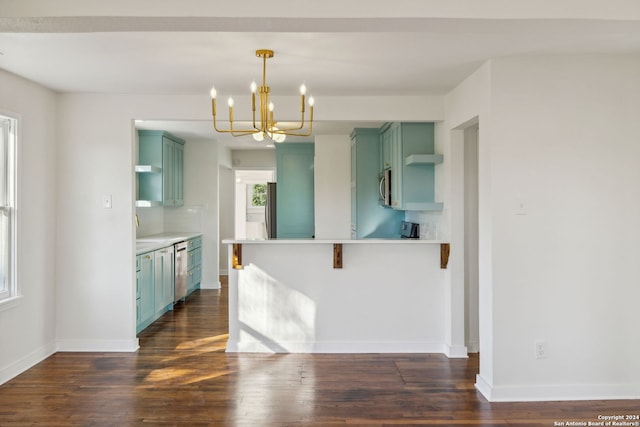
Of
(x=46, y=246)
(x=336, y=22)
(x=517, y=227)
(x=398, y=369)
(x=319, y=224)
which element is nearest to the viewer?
(x=336, y=22)

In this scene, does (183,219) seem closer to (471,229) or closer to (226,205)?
(226,205)

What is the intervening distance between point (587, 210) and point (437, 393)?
5.46ft

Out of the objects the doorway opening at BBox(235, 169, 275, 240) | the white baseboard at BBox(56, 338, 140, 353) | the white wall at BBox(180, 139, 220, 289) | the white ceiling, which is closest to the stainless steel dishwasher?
the white wall at BBox(180, 139, 220, 289)

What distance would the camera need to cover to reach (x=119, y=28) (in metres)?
2.33

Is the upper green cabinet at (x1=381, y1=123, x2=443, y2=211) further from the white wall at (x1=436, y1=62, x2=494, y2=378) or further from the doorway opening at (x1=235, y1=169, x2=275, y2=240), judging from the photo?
the doorway opening at (x1=235, y1=169, x2=275, y2=240)

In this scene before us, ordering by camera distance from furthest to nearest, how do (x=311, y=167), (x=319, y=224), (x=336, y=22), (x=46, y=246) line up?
1. (x=311, y=167)
2. (x=319, y=224)
3. (x=46, y=246)
4. (x=336, y=22)

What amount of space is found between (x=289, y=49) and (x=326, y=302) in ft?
7.71

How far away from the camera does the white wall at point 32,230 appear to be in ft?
12.7

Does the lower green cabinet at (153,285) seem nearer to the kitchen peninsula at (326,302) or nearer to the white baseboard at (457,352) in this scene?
the kitchen peninsula at (326,302)

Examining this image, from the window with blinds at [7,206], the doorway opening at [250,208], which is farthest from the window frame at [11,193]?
the doorway opening at [250,208]

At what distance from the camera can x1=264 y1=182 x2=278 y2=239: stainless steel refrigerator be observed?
7.86m

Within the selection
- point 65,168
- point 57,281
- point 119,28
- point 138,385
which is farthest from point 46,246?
point 119,28

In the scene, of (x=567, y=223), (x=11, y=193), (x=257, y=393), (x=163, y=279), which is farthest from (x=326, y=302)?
(x=11, y=193)

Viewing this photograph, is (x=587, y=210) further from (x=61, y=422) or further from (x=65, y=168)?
(x=65, y=168)
